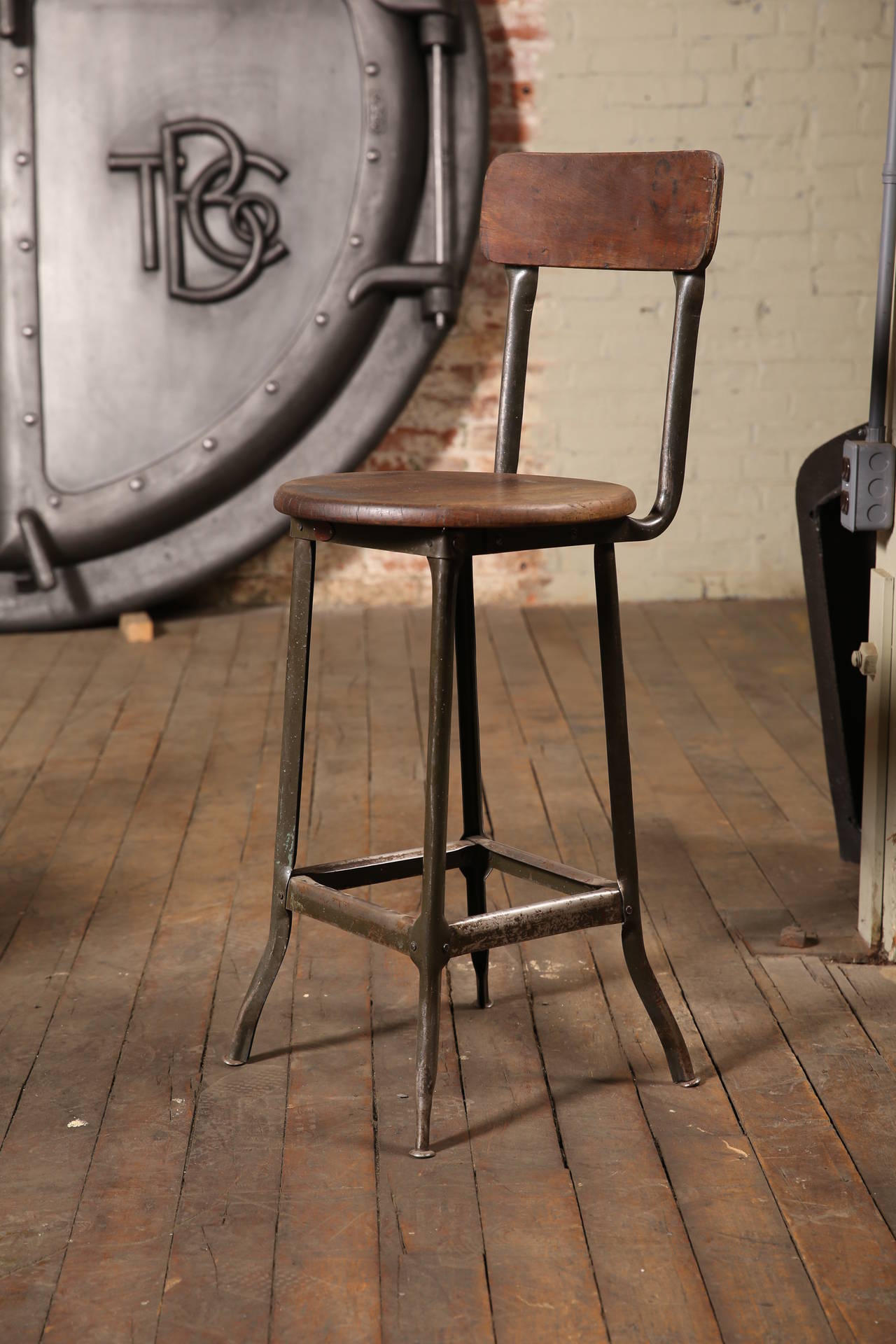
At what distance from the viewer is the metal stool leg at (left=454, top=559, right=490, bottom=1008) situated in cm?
196

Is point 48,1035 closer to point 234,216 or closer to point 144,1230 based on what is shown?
point 144,1230

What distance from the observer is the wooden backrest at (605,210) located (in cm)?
169

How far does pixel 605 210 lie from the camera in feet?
5.92

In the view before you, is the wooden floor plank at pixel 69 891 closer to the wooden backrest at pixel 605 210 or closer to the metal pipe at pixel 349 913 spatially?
the metal pipe at pixel 349 913

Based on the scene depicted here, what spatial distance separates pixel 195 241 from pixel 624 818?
2.86 metres

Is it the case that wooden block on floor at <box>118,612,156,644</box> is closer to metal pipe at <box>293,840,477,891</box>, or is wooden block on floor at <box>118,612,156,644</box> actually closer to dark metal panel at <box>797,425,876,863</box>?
dark metal panel at <box>797,425,876,863</box>

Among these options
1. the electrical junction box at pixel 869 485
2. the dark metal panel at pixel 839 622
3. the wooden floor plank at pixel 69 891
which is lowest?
the wooden floor plank at pixel 69 891

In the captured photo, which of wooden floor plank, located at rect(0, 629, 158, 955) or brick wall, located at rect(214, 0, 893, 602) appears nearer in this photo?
wooden floor plank, located at rect(0, 629, 158, 955)

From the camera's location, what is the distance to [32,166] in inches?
164

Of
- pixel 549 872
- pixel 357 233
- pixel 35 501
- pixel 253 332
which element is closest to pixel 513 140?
pixel 357 233

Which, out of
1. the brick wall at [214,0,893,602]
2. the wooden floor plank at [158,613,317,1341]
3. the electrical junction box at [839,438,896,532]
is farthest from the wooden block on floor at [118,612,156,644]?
the electrical junction box at [839,438,896,532]

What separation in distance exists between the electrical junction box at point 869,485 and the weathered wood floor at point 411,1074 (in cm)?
60

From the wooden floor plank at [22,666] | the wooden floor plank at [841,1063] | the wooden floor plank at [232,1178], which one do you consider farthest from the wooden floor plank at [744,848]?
the wooden floor plank at [22,666]

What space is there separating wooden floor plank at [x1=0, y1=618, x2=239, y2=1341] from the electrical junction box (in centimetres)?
116
